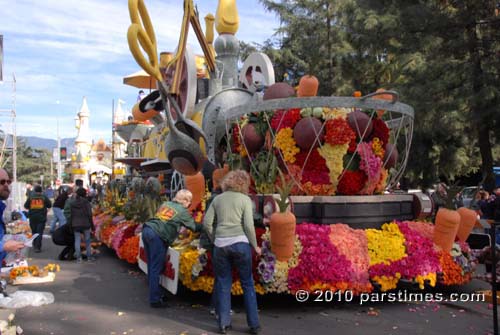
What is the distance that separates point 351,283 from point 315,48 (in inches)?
856

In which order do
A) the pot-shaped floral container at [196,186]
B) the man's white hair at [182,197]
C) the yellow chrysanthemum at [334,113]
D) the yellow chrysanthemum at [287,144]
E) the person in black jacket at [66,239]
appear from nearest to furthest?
1. the man's white hair at [182,197]
2. the yellow chrysanthemum at [334,113]
3. the yellow chrysanthemum at [287,144]
4. the pot-shaped floral container at [196,186]
5. the person in black jacket at [66,239]

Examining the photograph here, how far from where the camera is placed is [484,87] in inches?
550

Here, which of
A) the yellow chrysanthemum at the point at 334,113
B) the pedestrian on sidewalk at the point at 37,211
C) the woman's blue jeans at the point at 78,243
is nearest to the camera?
the yellow chrysanthemum at the point at 334,113

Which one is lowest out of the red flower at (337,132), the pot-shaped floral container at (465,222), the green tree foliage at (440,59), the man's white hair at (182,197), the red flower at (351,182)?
the pot-shaped floral container at (465,222)

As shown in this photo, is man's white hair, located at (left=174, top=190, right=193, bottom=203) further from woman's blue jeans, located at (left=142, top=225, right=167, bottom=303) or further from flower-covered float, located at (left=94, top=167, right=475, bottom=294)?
flower-covered float, located at (left=94, top=167, right=475, bottom=294)

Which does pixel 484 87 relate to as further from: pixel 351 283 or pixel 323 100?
pixel 351 283

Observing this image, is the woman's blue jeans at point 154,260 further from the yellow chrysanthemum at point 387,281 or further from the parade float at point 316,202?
the yellow chrysanthemum at point 387,281

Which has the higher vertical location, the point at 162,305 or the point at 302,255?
the point at 302,255

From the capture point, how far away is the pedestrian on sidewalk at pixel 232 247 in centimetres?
512

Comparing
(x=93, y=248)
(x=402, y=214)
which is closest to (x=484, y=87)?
(x=402, y=214)

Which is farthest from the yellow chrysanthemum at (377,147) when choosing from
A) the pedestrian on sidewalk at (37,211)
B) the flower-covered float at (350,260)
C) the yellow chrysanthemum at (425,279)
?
the pedestrian on sidewalk at (37,211)

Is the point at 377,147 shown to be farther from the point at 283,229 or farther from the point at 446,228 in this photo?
the point at 283,229

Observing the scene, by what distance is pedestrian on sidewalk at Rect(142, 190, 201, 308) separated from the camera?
250 inches

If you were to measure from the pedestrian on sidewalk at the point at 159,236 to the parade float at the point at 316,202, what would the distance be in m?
0.24
